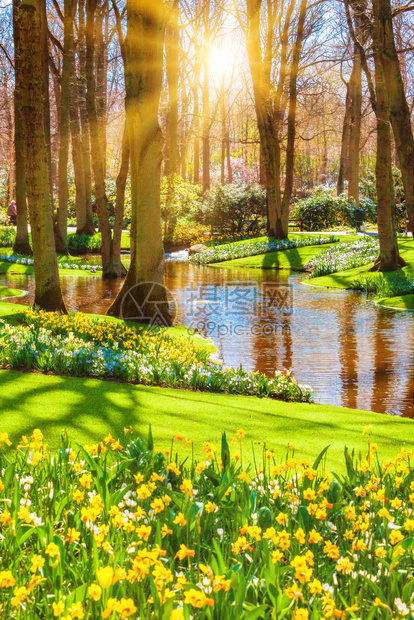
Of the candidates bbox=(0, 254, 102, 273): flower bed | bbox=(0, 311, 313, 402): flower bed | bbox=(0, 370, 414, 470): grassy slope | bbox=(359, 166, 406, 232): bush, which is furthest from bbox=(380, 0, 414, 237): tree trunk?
bbox=(359, 166, 406, 232): bush

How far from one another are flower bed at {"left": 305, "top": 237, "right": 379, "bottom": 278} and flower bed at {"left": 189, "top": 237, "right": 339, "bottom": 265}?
1805 millimetres

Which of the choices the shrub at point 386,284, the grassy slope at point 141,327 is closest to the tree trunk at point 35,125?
the grassy slope at point 141,327

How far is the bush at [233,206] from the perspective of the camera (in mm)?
32188

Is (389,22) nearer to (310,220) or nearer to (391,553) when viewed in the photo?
(391,553)

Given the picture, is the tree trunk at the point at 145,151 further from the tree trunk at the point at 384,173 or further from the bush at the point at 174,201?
the bush at the point at 174,201

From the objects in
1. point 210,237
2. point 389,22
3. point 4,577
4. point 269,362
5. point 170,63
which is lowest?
point 269,362

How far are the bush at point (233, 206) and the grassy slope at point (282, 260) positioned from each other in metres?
7.45

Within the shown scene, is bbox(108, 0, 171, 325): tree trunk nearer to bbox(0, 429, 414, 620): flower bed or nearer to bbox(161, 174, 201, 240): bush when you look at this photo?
bbox(0, 429, 414, 620): flower bed

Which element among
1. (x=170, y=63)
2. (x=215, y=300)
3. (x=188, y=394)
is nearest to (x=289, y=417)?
(x=188, y=394)

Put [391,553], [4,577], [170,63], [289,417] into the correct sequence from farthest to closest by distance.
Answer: [170,63]
[289,417]
[391,553]
[4,577]

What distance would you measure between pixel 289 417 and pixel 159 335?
4.02 meters

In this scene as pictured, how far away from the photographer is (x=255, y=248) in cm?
2641

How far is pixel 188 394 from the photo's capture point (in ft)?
20.8

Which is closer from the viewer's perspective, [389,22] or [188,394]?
[188,394]
